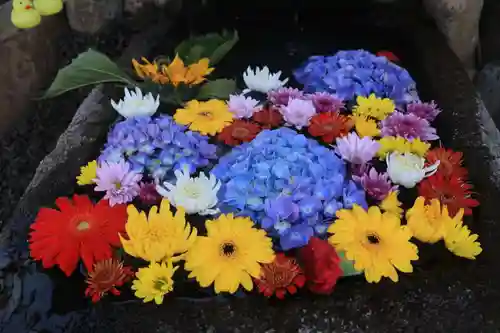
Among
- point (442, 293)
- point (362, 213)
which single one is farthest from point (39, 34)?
point (442, 293)

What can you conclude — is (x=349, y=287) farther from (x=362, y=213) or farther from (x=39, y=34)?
(x=39, y=34)

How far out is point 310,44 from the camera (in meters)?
2.22

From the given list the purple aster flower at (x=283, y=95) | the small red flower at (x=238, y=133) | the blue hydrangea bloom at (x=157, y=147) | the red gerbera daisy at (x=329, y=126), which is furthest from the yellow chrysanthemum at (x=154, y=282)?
the purple aster flower at (x=283, y=95)

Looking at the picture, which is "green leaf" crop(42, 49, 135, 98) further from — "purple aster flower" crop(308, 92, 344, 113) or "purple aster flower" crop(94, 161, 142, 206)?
"purple aster flower" crop(308, 92, 344, 113)

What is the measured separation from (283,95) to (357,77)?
21 centimetres

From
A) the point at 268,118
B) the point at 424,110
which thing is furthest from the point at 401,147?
the point at 268,118

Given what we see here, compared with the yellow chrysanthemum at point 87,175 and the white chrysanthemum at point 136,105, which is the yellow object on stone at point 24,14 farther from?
the yellow chrysanthemum at point 87,175

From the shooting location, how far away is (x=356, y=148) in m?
1.54

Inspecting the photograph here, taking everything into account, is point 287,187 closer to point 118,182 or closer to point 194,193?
point 194,193

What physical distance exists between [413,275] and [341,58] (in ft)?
2.58

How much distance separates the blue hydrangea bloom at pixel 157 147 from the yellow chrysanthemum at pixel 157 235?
0.18 m

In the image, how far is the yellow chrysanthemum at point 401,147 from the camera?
1603 millimetres

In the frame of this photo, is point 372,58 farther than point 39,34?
No

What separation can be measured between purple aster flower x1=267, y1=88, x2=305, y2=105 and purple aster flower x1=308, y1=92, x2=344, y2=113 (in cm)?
3
